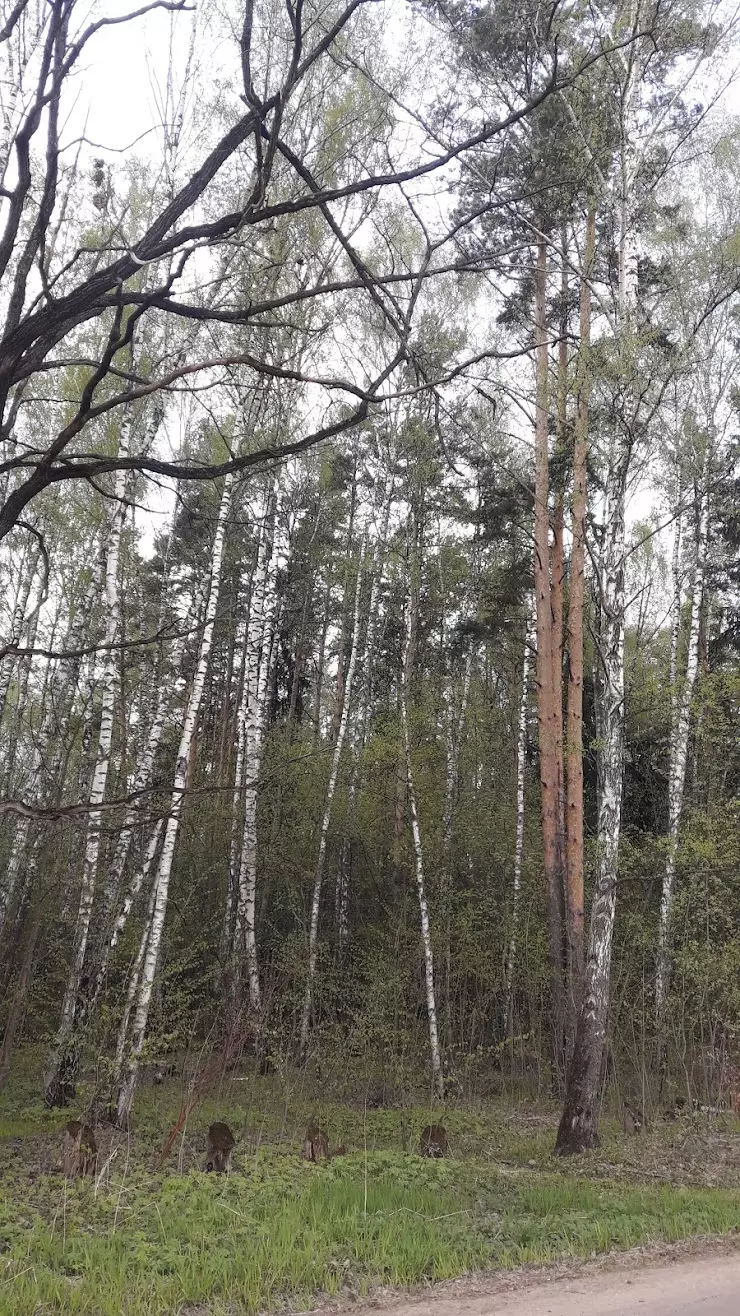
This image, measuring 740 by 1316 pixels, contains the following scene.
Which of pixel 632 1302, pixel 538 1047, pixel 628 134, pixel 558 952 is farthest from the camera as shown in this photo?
pixel 538 1047

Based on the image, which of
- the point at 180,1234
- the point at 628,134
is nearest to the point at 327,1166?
the point at 180,1234

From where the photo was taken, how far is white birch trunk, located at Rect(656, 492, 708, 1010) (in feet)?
41.2

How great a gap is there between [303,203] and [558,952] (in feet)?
39.4

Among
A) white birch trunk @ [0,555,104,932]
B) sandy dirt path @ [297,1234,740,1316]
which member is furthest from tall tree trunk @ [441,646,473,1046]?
sandy dirt path @ [297,1234,740,1316]

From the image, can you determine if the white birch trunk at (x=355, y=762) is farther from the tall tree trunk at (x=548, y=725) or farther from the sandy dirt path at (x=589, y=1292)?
the sandy dirt path at (x=589, y=1292)

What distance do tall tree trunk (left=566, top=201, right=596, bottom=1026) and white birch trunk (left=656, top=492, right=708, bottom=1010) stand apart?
134cm

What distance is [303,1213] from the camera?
17.2ft

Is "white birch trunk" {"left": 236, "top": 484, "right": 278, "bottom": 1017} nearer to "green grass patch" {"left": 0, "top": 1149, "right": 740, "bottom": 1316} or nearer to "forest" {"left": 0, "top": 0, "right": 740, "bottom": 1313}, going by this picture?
"forest" {"left": 0, "top": 0, "right": 740, "bottom": 1313}

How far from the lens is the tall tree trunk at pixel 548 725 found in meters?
12.5

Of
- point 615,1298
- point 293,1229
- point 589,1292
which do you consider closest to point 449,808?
point 293,1229

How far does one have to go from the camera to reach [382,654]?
67.4 feet

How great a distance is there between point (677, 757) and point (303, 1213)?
10.5m

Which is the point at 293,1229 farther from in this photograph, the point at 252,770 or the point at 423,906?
the point at 252,770

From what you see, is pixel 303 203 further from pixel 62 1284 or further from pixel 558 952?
pixel 558 952
